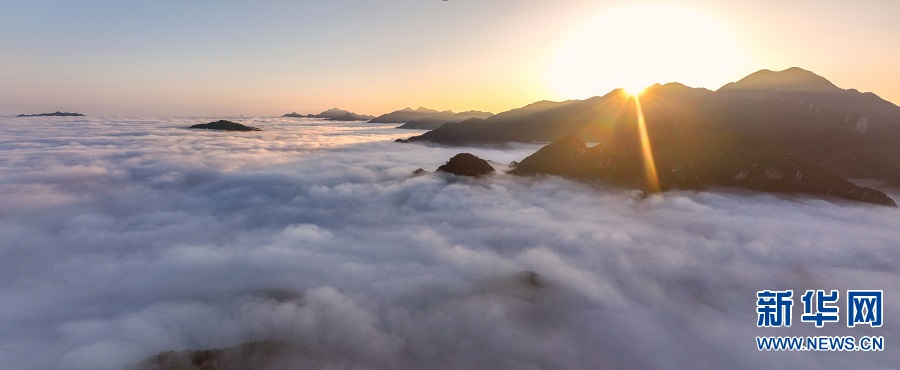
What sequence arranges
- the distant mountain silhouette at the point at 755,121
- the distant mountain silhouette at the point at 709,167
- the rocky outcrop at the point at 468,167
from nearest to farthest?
the distant mountain silhouette at the point at 709,167 → the rocky outcrop at the point at 468,167 → the distant mountain silhouette at the point at 755,121

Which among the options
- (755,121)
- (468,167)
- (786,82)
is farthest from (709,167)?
(786,82)

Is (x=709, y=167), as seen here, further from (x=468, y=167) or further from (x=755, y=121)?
(x=755, y=121)

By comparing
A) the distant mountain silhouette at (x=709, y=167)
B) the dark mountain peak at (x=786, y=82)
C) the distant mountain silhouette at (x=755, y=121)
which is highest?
the dark mountain peak at (x=786, y=82)

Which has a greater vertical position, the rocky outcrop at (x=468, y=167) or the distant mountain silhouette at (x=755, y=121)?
the distant mountain silhouette at (x=755, y=121)

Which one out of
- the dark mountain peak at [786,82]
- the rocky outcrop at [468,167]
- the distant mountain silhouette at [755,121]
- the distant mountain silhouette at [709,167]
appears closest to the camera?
the distant mountain silhouette at [709,167]

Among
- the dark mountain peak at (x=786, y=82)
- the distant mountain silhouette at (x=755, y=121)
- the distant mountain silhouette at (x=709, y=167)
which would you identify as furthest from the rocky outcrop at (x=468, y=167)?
the dark mountain peak at (x=786, y=82)

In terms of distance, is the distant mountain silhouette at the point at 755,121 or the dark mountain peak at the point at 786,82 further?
the dark mountain peak at the point at 786,82

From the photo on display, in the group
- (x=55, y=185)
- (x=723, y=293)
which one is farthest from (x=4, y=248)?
(x=723, y=293)

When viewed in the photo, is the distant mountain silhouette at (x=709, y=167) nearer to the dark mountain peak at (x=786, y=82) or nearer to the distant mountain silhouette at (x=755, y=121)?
the distant mountain silhouette at (x=755, y=121)
